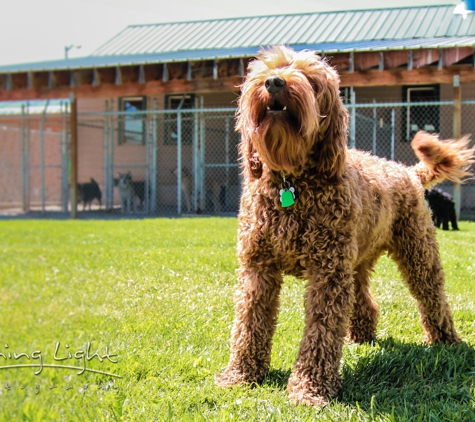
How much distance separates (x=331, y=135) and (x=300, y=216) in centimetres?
53

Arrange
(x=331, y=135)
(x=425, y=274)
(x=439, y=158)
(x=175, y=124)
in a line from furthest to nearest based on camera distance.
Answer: (x=175, y=124) < (x=439, y=158) < (x=425, y=274) < (x=331, y=135)

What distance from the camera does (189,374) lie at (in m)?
3.51

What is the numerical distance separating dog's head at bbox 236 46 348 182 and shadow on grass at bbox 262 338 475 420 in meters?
1.36

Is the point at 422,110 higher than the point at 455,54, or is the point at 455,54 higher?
the point at 455,54

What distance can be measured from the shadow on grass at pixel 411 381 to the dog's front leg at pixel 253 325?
16cm

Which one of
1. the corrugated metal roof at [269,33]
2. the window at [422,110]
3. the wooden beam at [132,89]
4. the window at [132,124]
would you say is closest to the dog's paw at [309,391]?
the wooden beam at [132,89]

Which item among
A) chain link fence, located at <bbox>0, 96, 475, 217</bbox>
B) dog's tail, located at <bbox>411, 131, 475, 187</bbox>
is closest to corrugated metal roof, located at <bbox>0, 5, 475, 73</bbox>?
chain link fence, located at <bbox>0, 96, 475, 217</bbox>

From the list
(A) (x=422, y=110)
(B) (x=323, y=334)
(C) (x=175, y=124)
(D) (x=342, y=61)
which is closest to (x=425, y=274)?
(B) (x=323, y=334)

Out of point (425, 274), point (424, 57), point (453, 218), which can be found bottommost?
point (425, 274)

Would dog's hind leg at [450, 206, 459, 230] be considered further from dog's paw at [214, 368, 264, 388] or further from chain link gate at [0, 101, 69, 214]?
chain link gate at [0, 101, 69, 214]

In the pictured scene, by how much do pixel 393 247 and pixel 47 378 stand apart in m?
3.09

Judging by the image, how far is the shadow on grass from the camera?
302cm

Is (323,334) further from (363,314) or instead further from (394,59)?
(394,59)

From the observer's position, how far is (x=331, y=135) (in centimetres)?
323
